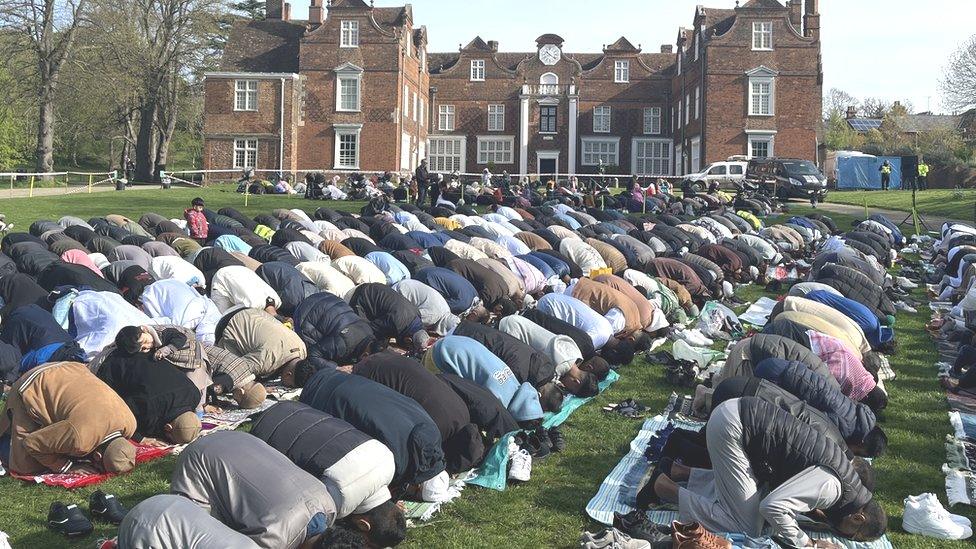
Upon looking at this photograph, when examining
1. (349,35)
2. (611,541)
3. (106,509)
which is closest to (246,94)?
(349,35)

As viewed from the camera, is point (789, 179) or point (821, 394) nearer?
point (821, 394)

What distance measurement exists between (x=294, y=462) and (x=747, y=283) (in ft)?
46.4

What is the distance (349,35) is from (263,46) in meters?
4.58

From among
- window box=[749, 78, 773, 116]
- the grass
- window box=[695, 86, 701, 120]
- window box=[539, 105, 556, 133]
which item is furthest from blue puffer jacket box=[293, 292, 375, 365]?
window box=[539, 105, 556, 133]

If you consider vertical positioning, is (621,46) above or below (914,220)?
above

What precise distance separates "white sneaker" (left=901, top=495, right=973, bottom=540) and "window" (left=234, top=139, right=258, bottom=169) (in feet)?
144

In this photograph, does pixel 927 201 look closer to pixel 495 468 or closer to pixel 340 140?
pixel 340 140

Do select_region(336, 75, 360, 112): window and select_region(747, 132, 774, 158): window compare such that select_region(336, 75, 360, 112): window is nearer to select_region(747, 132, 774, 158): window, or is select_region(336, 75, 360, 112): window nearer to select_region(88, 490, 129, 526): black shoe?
select_region(747, 132, 774, 158): window

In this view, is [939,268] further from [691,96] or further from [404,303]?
[691,96]

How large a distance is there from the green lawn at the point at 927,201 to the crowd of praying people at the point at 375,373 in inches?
704

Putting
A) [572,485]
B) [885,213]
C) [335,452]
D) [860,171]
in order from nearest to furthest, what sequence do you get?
[335,452]
[572,485]
[885,213]
[860,171]

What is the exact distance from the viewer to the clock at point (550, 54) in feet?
193

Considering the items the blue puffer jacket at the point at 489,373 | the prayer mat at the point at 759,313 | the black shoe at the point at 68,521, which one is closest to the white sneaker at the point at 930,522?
the blue puffer jacket at the point at 489,373

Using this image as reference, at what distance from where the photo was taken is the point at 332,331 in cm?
1112
